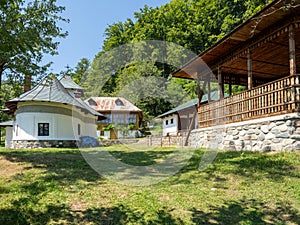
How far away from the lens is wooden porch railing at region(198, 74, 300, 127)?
6195mm

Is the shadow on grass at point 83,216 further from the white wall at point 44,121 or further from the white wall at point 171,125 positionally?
the white wall at point 171,125

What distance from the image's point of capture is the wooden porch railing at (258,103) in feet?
20.3

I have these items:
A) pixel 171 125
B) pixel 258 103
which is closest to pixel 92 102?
pixel 171 125

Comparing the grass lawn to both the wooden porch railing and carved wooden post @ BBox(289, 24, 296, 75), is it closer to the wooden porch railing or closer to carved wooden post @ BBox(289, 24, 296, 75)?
the wooden porch railing

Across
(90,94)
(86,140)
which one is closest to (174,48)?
(90,94)

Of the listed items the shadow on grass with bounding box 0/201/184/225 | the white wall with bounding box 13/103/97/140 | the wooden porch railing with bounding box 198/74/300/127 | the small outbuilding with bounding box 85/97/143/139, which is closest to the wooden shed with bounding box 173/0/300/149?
the wooden porch railing with bounding box 198/74/300/127

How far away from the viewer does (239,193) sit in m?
4.24

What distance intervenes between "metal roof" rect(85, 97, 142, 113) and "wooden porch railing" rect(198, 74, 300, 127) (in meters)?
21.1

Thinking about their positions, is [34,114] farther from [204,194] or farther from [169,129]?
[204,194]

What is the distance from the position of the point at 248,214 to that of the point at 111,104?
2880 cm

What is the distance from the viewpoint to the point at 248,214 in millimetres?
3516

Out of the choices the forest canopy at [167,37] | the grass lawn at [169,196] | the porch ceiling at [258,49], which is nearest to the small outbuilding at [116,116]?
the forest canopy at [167,37]

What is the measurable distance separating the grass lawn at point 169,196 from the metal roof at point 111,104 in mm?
24959

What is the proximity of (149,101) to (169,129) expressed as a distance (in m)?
8.64
